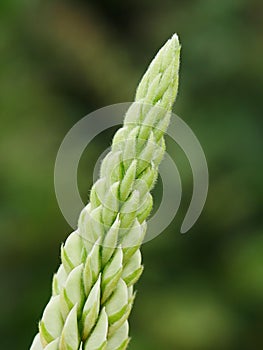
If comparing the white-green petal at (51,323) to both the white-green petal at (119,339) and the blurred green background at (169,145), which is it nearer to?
the white-green petal at (119,339)

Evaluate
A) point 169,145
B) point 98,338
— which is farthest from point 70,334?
point 169,145

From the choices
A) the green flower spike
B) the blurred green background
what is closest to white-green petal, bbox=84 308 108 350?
the green flower spike

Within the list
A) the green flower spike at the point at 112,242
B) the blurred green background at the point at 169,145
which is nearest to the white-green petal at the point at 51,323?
the green flower spike at the point at 112,242

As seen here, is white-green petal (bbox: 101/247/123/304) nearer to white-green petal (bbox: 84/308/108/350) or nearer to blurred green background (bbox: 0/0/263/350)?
white-green petal (bbox: 84/308/108/350)

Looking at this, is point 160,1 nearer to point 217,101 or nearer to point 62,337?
point 217,101

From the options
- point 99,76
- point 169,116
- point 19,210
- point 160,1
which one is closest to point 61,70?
point 99,76

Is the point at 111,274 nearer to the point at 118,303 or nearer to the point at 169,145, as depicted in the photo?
the point at 118,303

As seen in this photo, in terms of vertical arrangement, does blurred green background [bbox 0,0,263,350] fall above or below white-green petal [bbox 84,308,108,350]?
above
